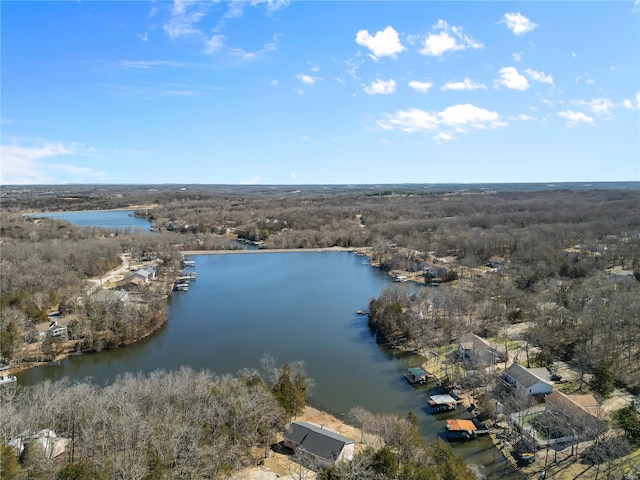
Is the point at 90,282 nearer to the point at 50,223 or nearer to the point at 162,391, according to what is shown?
the point at 162,391

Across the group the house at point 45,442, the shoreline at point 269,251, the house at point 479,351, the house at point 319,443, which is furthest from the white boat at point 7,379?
the shoreline at point 269,251

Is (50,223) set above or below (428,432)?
above

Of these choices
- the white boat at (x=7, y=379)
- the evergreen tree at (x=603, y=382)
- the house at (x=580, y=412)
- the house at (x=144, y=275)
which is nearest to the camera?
the house at (x=580, y=412)

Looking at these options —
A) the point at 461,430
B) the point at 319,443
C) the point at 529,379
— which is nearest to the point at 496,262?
the point at 529,379

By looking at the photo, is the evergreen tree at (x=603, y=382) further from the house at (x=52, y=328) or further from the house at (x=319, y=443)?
the house at (x=52, y=328)

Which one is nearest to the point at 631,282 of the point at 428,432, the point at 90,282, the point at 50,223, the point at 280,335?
the point at 428,432

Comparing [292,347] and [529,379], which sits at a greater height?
[529,379]

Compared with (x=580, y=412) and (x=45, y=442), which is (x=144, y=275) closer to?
(x=45, y=442)
